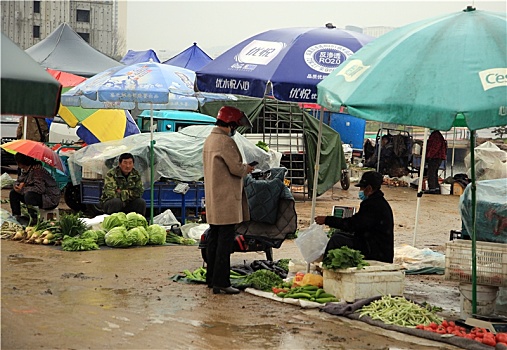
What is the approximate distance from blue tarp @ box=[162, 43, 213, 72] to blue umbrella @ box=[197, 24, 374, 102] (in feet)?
56.4

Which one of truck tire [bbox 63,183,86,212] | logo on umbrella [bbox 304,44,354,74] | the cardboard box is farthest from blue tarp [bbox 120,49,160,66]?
the cardboard box

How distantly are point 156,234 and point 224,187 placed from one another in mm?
3860

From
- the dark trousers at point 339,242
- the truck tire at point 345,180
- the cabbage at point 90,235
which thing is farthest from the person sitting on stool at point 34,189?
the truck tire at point 345,180

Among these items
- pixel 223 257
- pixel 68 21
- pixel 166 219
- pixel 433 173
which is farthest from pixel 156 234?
pixel 68 21

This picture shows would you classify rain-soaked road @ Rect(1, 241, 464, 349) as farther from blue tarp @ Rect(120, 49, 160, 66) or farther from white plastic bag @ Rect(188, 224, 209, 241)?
blue tarp @ Rect(120, 49, 160, 66)

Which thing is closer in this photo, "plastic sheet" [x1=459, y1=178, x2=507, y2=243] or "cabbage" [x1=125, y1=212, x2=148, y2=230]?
"plastic sheet" [x1=459, y1=178, x2=507, y2=243]

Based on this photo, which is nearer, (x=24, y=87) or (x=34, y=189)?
(x=24, y=87)

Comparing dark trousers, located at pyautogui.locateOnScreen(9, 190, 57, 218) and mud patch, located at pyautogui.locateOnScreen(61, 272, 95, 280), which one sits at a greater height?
dark trousers, located at pyautogui.locateOnScreen(9, 190, 57, 218)

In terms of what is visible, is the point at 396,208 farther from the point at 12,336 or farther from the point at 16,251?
the point at 12,336

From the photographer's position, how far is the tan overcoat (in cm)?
965

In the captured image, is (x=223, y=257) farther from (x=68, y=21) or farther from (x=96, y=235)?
(x=68, y=21)

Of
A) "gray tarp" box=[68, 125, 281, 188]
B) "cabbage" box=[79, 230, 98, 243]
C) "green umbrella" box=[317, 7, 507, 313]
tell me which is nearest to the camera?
"green umbrella" box=[317, 7, 507, 313]

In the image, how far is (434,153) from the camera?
24.7 metres

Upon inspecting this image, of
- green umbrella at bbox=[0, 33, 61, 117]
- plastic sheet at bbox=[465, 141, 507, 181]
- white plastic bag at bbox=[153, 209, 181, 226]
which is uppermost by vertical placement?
green umbrella at bbox=[0, 33, 61, 117]
